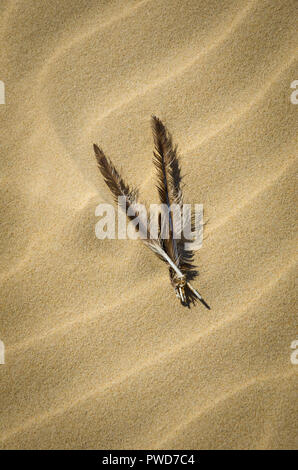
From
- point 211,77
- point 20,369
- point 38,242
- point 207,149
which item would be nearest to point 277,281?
point 207,149

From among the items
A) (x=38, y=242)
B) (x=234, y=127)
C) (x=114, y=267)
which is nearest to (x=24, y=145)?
(x=38, y=242)

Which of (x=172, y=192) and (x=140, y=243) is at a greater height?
(x=172, y=192)

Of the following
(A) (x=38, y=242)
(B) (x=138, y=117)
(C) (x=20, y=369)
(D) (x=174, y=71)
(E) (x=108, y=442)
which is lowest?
(E) (x=108, y=442)

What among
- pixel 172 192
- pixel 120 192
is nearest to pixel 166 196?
pixel 172 192

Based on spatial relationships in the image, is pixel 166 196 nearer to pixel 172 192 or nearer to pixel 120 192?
pixel 172 192

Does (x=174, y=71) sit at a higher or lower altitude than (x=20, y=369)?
higher

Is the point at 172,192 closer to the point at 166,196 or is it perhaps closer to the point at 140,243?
the point at 166,196

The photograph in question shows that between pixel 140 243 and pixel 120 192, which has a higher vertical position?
pixel 120 192

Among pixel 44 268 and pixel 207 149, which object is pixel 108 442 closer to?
pixel 44 268
